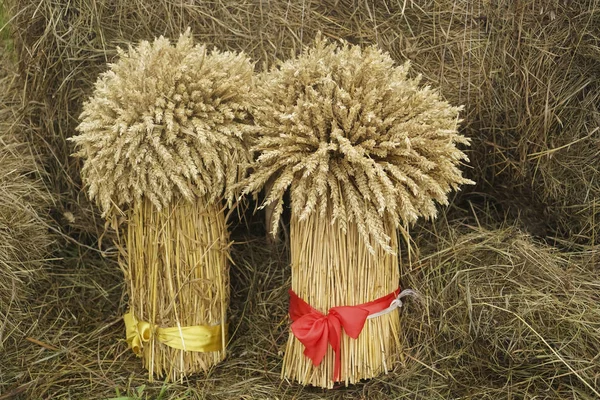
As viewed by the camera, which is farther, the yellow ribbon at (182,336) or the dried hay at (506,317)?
the yellow ribbon at (182,336)

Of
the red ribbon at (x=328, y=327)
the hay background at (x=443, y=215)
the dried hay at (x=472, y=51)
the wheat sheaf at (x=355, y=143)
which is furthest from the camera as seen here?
the dried hay at (x=472, y=51)

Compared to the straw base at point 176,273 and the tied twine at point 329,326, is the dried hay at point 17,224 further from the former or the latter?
the tied twine at point 329,326

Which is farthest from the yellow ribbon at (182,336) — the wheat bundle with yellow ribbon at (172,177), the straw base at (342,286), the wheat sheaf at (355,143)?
the wheat sheaf at (355,143)

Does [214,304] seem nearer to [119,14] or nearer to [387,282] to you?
[387,282]

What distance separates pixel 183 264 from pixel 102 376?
1.29ft

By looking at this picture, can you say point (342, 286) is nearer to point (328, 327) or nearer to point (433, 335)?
point (328, 327)

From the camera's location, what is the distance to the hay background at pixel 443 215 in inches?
63.6

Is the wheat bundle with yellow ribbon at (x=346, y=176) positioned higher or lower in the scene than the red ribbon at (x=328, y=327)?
higher

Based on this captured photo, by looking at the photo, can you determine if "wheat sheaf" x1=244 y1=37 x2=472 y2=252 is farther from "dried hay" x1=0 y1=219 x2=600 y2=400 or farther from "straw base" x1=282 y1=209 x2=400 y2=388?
"dried hay" x1=0 y1=219 x2=600 y2=400

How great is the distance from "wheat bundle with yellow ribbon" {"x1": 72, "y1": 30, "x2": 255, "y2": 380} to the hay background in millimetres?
136

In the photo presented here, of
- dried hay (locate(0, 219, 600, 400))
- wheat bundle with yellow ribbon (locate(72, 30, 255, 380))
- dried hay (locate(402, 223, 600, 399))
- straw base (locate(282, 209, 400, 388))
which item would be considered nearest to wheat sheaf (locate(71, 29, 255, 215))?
wheat bundle with yellow ribbon (locate(72, 30, 255, 380))

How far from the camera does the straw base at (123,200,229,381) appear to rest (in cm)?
157

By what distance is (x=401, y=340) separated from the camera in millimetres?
1678

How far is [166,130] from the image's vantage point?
4.76ft
